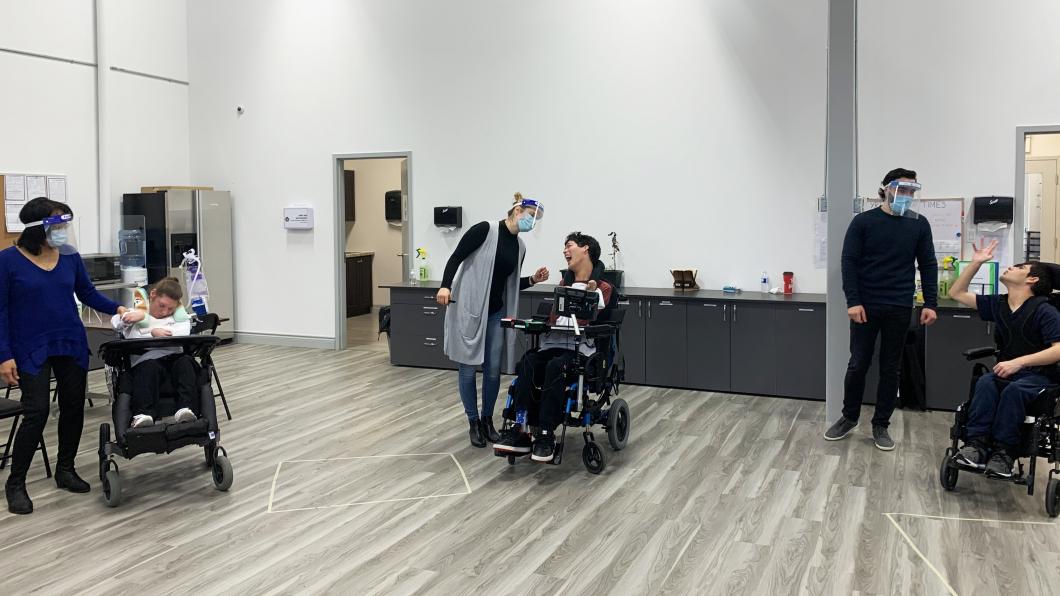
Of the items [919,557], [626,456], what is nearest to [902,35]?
[626,456]

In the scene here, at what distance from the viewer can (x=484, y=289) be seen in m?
5.33

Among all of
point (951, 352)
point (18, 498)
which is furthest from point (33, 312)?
point (951, 352)

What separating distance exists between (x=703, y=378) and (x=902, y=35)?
3180 millimetres

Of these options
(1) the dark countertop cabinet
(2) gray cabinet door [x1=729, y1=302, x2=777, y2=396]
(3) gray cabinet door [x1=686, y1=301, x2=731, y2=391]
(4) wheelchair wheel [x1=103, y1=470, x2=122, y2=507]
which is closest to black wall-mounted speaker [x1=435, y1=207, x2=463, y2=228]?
(1) the dark countertop cabinet

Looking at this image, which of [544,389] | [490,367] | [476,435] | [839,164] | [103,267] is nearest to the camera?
[544,389]

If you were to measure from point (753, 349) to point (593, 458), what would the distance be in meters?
2.67

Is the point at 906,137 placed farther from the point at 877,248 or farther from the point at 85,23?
the point at 85,23

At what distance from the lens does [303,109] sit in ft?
31.3

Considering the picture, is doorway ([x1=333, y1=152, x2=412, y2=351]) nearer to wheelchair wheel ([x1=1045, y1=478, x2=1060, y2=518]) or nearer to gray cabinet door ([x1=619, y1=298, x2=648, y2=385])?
gray cabinet door ([x1=619, y1=298, x2=648, y2=385])

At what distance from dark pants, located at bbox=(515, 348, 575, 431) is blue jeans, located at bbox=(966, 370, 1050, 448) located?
6.86ft

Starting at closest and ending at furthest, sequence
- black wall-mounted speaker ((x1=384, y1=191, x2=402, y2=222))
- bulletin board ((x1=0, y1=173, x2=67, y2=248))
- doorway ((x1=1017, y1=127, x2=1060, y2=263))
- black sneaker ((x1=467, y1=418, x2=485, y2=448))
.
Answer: black sneaker ((x1=467, y1=418, x2=485, y2=448)) → bulletin board ((x1=0, y1=173, x2=67, y2=248)) → doorway ((x1=1017, y1=127, x2=1060, y2=263)) → black wall-mounted speaker ((x1=384, y1=191, x2=402, y2=222))

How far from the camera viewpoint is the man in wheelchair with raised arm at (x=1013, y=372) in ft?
14.2

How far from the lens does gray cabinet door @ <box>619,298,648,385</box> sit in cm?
752

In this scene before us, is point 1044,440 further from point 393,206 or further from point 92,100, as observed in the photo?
point 393,206
